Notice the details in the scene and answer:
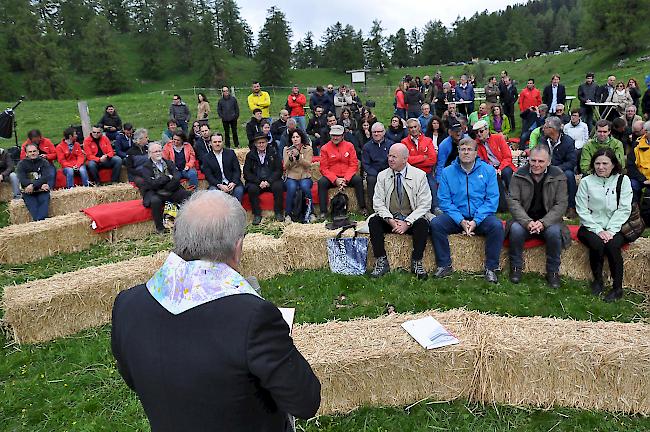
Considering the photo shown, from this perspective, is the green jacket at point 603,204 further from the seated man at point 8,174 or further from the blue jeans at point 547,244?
the seated man at point 8,174

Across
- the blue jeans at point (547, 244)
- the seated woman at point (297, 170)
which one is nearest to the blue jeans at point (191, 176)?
the seated woman at point (297, 170)

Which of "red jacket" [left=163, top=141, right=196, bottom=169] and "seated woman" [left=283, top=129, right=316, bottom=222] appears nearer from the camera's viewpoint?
"seated woman" [left=283, top=129, right=316, bottom=222]

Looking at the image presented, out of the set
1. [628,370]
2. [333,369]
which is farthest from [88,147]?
[628,370]

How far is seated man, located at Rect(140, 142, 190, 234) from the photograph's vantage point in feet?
25.2

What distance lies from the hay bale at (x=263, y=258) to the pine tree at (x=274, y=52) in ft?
158

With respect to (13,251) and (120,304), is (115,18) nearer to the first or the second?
(13,251)

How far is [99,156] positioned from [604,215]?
947 centimetres

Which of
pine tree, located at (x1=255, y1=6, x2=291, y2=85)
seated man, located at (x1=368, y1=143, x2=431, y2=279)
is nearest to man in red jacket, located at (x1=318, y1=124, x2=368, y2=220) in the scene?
seated man, located at (x1=368, y1=143, x2=431, y2=279)

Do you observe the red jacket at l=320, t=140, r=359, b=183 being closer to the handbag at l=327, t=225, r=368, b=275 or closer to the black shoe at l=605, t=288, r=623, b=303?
the handbag at l=327, t=225, r=368, b=275

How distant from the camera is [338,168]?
27.1 feet

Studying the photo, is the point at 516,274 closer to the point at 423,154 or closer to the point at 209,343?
the point at 423,154

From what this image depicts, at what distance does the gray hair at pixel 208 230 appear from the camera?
1622 millimetres

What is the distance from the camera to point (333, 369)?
11.0 feet

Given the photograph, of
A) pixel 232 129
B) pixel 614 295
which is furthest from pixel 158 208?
pixel 614 295
